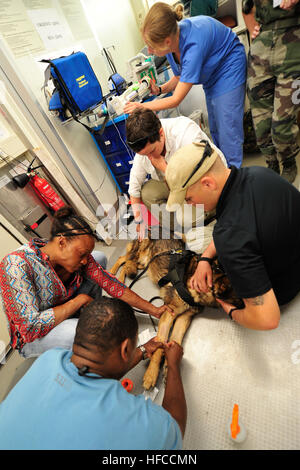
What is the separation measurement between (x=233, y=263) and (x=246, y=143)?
2840mm

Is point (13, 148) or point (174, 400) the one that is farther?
point (13, 148)

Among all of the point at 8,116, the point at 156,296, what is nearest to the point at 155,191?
the point at 156,296

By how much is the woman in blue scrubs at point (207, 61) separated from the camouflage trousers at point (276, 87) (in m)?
0.18

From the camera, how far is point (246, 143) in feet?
10.3

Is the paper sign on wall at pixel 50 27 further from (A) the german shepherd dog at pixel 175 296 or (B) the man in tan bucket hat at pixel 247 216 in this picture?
(B) the man in tan bucket hat at pixel 247 216

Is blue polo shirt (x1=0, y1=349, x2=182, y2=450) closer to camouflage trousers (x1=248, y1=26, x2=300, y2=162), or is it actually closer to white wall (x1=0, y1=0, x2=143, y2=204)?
camouflage trousers (x1=248, y1=26, x2=300, y2=162)

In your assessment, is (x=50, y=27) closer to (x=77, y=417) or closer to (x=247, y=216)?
(x=247, y=216)

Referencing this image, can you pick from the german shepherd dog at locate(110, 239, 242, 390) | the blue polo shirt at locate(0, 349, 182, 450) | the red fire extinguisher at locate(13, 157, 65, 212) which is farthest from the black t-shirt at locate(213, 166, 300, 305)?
the red fire extinguisher at locate(13, 157, 65, 212)

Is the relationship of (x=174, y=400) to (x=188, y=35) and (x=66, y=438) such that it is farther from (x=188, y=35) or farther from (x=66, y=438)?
(x=188, y=35)

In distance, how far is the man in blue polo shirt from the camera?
0.67 metres

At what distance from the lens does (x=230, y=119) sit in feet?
7.14

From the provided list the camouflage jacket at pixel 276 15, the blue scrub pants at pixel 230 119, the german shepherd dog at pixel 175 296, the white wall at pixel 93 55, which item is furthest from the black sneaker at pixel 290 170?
the white wall at pixel 93 55

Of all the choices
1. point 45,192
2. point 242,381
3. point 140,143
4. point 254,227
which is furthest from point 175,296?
point 45,192

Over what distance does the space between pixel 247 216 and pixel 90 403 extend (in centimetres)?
93
